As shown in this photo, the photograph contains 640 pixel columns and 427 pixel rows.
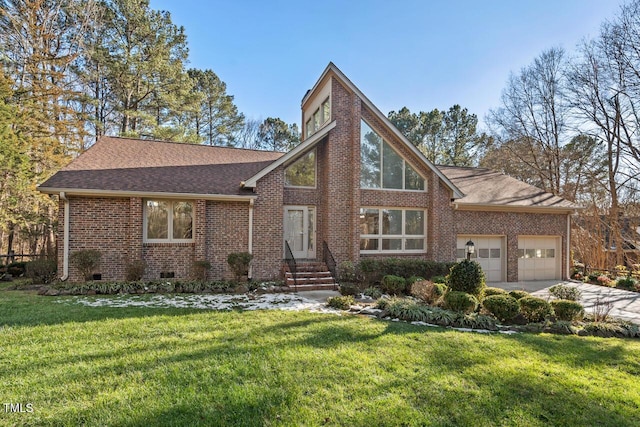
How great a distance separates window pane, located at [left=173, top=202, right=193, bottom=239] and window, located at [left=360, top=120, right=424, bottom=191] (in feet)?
20.8

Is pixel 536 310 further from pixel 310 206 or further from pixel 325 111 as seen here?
pixel 325 111

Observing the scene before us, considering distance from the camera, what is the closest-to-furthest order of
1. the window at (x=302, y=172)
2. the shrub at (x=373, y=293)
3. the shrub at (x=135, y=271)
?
the shrub at (x=373, y=293)
the shrub at (x=135, y=271)
the window at (x=302, y=172)

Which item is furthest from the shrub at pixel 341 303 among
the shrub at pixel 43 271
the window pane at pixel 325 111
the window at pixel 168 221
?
the shrub at pixel 43 271

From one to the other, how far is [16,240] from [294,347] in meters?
23.4

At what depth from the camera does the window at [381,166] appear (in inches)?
482

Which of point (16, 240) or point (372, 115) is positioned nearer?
point (372, 115)

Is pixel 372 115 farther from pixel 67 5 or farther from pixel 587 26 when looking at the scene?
pixel 67 5

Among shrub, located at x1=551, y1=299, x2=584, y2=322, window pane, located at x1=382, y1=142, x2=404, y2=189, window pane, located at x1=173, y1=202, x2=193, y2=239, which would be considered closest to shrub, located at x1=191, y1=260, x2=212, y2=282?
window pane, located at x1=173, y1=202, x2=193, y2=239

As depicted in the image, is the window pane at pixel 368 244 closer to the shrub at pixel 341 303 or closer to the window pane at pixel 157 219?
the shrub at pixel 341 303

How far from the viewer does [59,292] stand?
335 inches

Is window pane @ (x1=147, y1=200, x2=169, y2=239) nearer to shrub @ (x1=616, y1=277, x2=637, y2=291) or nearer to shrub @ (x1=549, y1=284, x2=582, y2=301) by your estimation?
shrub @ (x1=549, y1=284, x2=582, y2=301)

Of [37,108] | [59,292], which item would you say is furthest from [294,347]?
[37,108]

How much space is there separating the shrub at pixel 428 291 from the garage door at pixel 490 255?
526 centimetres

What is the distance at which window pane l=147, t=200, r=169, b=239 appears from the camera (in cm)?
1038
